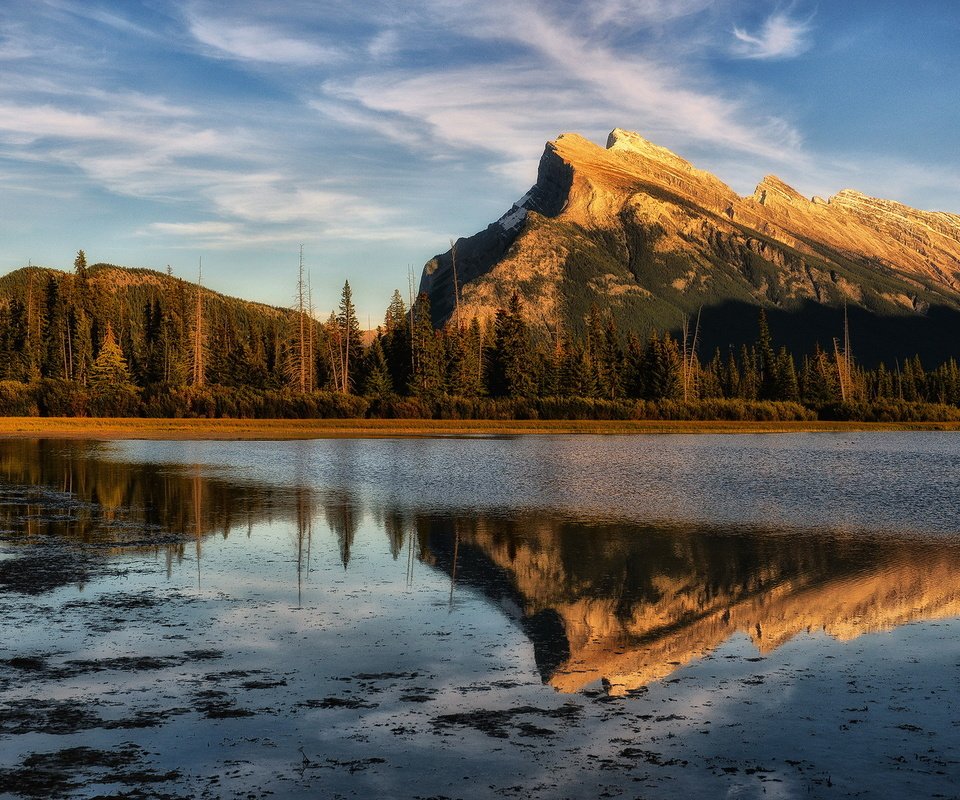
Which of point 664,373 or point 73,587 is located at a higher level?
point 664,373

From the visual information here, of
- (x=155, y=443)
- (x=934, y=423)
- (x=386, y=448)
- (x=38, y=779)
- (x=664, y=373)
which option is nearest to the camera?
(x=38, y=779)

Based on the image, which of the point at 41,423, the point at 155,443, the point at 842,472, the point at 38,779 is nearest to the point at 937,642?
the point at 38,779

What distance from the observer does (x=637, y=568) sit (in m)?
20.4

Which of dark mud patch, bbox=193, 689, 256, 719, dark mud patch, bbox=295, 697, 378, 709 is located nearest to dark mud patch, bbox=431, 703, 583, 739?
dark mud patch, bbox=295, 697, 378, 709

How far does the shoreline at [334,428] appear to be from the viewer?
7925 centimetres

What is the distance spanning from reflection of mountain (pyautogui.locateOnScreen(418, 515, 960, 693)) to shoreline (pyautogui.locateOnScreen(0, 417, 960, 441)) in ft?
175

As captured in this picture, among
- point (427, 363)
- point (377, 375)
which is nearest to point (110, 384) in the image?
point (377, 375)

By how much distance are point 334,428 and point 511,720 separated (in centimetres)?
7941

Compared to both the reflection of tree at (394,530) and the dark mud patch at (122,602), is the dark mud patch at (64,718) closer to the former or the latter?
the dark mud patch at (122,602)

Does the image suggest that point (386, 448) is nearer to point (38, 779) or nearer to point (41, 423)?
point (41, 423)

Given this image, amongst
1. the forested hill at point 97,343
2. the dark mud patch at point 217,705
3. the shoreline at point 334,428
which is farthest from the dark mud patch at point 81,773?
the forested hill at point 97,343

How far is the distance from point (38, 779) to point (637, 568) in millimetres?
13666

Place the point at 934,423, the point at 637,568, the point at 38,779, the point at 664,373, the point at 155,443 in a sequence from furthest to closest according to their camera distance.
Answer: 1. the point at 664,373
2. the point at 934,423
3. the point at 155,443
4. the point at 637,568
5. the point at 38,779

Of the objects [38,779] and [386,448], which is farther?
[386,448]
